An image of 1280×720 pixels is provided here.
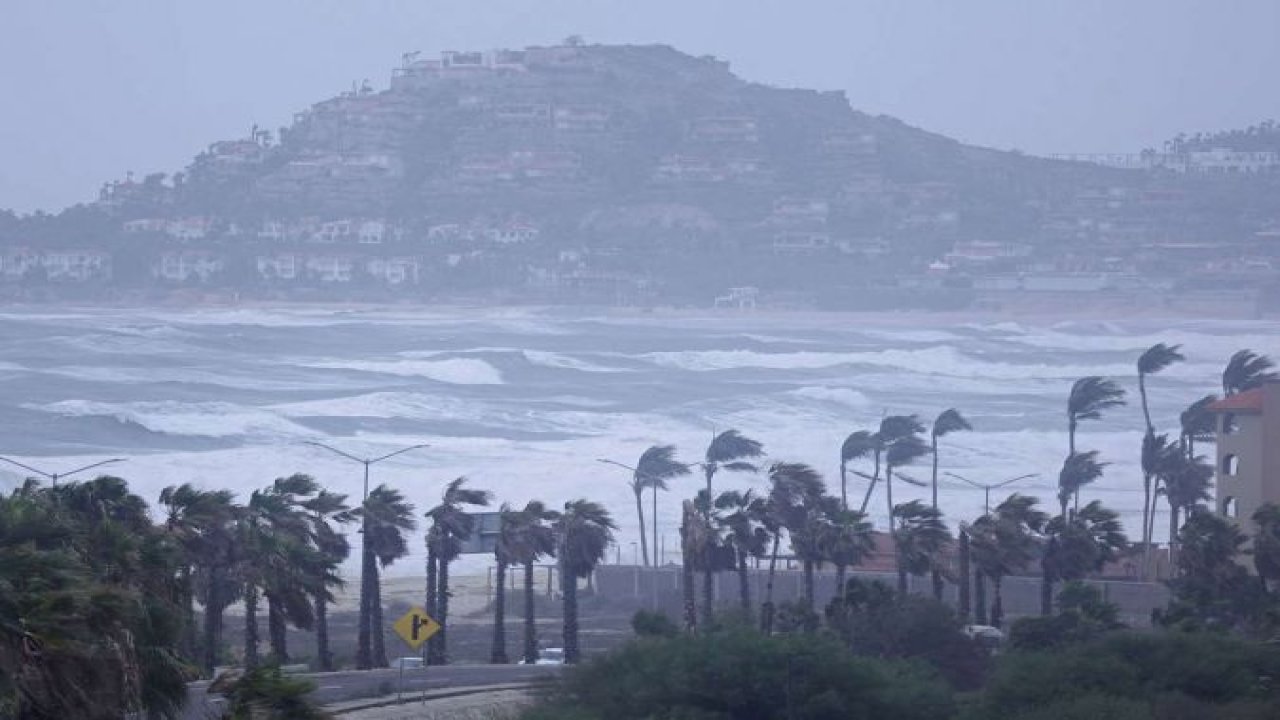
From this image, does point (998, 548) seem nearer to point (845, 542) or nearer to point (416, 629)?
point (845, 542)

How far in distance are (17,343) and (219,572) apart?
71.9 m

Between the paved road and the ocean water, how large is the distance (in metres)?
16.8

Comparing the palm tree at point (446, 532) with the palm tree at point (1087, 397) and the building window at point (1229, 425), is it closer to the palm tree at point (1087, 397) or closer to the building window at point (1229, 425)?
the building window at point (1229, 425)

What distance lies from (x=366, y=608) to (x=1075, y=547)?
27.7 feet

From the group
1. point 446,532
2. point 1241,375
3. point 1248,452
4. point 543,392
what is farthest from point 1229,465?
point 543,392

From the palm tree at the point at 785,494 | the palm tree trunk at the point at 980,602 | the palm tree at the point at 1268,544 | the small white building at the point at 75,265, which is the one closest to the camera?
the palm tree at the point at 1268,544

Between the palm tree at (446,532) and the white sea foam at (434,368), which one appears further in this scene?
the white sea foam at (434,368)

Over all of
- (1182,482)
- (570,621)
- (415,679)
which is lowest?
(415,679)

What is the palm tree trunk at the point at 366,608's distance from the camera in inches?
977

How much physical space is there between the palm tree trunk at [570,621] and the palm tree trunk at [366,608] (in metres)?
2.09

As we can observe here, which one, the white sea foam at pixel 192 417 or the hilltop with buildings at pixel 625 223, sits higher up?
the hilltop with buildings at pixel 625 223

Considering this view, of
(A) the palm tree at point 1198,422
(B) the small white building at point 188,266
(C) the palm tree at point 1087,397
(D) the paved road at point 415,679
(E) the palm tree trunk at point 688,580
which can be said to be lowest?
(D) the paved road at point 415,679

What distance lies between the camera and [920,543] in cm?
2759

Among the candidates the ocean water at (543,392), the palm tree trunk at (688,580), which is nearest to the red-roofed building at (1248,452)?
the palm tree trunk at (688,580)
